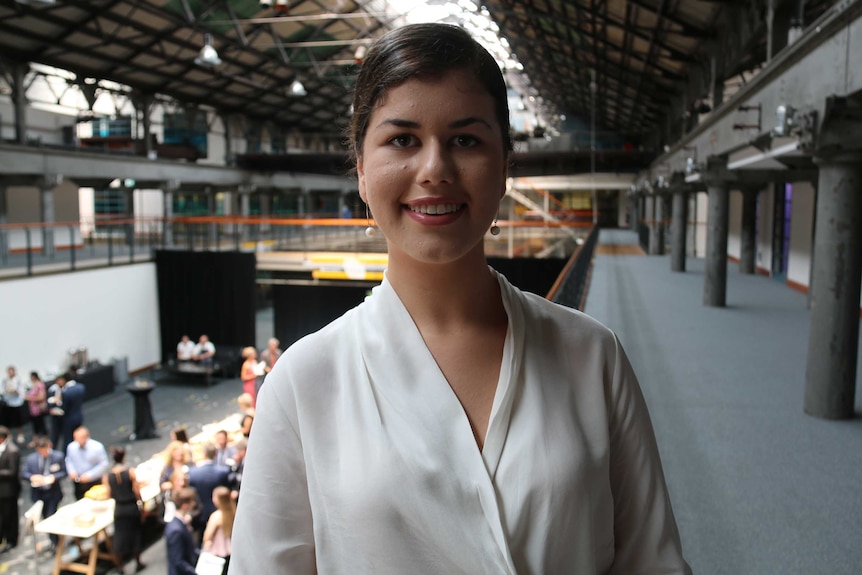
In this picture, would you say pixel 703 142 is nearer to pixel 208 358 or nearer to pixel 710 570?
pixel 710 570

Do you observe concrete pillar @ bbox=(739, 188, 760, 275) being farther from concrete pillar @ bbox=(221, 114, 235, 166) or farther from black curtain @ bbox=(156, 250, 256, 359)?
concrete pillar @ bbox=(221, 114, 235, 166)

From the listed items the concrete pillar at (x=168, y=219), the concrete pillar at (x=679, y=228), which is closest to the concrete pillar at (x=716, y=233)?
the concrete pillar at (x=679, y=228)

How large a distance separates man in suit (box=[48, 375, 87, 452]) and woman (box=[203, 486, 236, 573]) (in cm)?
668

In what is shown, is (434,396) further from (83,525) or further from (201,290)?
(201,290)

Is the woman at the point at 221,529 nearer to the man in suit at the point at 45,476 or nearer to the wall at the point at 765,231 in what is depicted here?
the man in suit at the point at 45,476

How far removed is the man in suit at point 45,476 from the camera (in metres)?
8.22

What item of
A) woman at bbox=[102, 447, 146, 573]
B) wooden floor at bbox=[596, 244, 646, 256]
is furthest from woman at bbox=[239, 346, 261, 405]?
wooden floor at bbox=[596, 244, 646, 256]

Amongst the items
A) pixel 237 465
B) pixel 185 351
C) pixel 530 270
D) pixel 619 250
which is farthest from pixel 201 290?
pixel 619 250

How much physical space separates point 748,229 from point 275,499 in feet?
58.4

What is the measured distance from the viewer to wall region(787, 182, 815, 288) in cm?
1382

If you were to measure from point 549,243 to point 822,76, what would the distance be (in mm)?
13337

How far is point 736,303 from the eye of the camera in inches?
479

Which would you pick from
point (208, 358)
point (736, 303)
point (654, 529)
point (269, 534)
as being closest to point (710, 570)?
point (654, 529)

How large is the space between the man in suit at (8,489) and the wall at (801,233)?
508 inches
